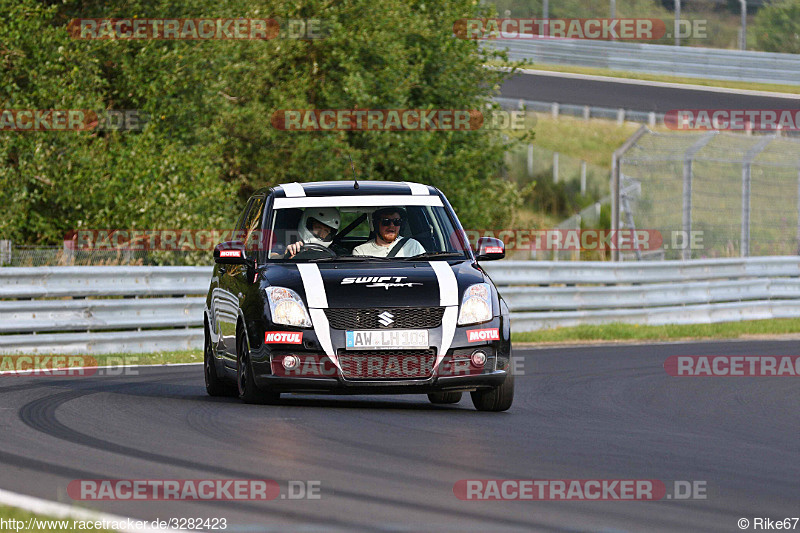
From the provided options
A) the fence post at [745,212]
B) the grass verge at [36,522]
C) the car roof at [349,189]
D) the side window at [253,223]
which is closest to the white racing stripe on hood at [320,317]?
the side window at [253,223]

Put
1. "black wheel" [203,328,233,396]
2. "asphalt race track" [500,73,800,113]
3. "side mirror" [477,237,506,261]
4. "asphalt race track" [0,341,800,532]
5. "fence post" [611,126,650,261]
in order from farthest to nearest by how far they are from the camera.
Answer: "asphalt race track" [500,73,800,113] < "fence post" [611,126,650,261] < "black wheel" [203,328,233,396] < "side mirror" [477,237,506,261] < "asphalt race track" [0,341,800,532]

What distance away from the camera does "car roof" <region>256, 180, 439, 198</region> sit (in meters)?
11.4

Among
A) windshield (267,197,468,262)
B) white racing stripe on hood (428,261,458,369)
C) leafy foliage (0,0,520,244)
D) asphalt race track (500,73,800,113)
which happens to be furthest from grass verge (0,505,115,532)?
asphalt race track (500,73,800,113)

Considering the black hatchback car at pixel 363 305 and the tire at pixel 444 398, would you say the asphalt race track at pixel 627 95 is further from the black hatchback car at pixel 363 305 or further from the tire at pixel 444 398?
the black hatchback car at pixel 363 305

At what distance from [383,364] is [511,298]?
1086 cm

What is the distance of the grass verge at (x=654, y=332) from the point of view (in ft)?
67.0

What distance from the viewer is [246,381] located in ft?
34.8

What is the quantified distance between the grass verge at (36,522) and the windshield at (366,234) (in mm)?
4993

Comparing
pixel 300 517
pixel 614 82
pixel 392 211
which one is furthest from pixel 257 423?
pixel 614 82

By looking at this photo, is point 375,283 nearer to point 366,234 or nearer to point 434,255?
point 434,255

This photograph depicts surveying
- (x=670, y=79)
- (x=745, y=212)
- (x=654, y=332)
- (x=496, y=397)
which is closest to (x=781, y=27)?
(x=670, y=79)

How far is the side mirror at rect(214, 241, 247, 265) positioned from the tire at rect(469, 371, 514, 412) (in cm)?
203

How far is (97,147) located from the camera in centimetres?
2323

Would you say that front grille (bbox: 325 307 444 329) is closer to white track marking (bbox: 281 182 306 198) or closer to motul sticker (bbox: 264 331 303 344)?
motul sticker (bbox: 264 331 303 344)
